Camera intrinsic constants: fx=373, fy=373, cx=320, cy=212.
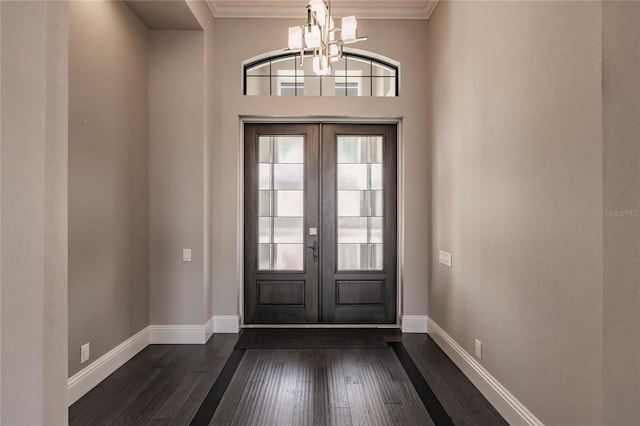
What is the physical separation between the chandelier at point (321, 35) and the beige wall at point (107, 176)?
1.58 meters

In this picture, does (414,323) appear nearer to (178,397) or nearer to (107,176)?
(178,397)

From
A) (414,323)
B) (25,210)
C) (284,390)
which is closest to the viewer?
(25,210)

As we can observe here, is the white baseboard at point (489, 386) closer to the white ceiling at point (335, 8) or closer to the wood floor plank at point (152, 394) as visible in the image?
the wood floor plank at point (152, 394)

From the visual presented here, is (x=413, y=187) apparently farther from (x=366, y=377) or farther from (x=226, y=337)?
(x=226, y=337)

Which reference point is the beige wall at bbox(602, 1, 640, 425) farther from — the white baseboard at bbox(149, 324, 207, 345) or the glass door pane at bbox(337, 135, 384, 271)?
the white baseboard at bbox(149, 324, 207, 345)

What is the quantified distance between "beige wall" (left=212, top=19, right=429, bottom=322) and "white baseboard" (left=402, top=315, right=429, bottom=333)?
0.06 meters

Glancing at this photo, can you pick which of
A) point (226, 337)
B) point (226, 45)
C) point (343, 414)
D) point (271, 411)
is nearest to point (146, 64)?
point (226, 45)

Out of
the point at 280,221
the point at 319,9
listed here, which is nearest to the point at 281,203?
the point at 280,221

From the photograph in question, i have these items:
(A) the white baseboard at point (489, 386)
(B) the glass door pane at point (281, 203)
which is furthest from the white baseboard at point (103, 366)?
(A) the white baseboard at point (489, 386)

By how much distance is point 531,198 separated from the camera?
2.17 metres

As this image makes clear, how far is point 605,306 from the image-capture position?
57.9 inches

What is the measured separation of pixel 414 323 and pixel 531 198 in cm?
250

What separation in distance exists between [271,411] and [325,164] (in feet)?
9.02

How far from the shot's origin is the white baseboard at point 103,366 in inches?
106
